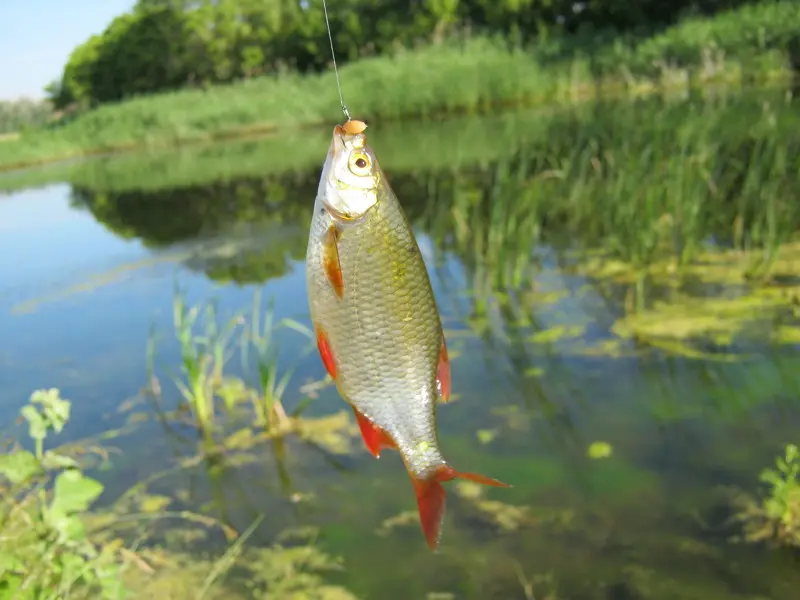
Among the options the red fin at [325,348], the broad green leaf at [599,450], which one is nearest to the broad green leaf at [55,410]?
the red fin at [325,348]

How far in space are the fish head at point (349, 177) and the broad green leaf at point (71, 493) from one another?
3.91ft

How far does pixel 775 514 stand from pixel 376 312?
79.6 inches

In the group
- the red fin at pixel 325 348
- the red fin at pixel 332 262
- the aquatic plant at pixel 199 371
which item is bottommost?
the aquatic plant at pixel 199 371

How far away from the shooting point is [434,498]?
118 cm

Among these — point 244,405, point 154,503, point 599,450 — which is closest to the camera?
point 599,450

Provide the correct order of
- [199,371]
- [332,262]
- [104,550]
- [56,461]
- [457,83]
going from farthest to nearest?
[457,83] → [199,371] → [104,550] → [56,461] → [332,262]

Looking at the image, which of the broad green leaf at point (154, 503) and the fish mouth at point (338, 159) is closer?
the fish mouth at point (338, 159)

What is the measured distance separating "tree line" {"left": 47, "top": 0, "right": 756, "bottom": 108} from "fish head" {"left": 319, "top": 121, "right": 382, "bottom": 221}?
21.6m

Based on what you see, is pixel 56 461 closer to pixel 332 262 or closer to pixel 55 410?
pixel 55 410

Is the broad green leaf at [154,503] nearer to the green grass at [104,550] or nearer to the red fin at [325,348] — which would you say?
the green grass at [104,550]

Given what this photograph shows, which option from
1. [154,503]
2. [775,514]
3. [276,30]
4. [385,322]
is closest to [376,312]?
[385,322]

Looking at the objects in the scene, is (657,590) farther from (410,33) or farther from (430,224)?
(410,33)

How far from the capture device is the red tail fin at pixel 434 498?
1.12 m

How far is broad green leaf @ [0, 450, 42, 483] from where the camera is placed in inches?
77.5
